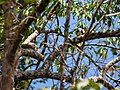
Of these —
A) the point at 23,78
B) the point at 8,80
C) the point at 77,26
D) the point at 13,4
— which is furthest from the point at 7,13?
the point at 77,26

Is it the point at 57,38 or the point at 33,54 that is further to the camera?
the point at 33,54

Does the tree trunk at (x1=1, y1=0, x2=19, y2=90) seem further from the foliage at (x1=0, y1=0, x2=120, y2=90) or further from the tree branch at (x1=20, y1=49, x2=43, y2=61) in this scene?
the tree branch at (x1=20, y1=49, x2=43, y2=61)

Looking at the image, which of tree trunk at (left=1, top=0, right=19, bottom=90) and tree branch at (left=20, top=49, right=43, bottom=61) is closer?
tree trunk at (left=1, top=0, right=19, bottom=90)

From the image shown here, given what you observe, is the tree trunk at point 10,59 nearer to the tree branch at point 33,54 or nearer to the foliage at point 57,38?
the foliage at point 57,38

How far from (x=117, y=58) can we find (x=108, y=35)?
0.36 metres

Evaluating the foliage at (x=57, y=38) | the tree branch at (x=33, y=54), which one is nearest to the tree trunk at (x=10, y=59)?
the foliage at (x=57, y=38)

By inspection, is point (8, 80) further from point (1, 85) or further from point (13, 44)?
point (13, 44)

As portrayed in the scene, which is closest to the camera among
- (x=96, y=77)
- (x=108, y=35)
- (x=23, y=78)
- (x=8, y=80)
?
(x=8, y=80)

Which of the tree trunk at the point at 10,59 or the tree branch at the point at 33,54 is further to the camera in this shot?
the tree branch at the point at 33,54

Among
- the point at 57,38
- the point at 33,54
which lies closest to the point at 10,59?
the point at 57,38

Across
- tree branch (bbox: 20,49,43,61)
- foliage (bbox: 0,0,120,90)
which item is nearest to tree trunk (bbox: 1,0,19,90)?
foliage (bbox: 0,0,120,90)

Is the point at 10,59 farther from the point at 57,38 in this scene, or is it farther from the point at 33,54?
the point at 33,54

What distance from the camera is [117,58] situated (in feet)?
13.5

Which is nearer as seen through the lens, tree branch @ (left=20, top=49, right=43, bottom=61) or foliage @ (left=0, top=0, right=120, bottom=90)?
foliage @ (left=0, top=0, right=120, bottom=90)
